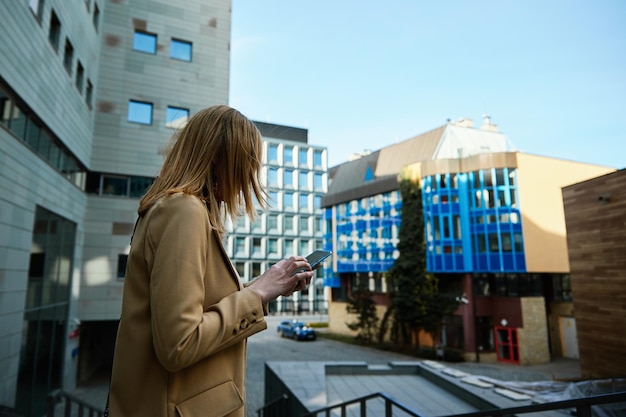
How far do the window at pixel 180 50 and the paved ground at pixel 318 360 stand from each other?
14847 mm

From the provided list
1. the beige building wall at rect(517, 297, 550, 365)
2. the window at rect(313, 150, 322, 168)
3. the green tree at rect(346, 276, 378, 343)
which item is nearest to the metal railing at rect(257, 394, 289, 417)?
the window at rect(313, 150, 322, 168)

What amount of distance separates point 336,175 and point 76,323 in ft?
99.5

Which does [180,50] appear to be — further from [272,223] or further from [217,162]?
[272,223]

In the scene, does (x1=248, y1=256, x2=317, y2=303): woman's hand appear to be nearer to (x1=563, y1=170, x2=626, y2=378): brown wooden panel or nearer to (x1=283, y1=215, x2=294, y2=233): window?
(x1=563, y1=170, x2=626, y2=378): brown wooden panel

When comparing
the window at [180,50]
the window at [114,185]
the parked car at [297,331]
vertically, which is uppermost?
the window at [180,50]

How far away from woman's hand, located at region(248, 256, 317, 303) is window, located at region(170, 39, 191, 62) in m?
19.9

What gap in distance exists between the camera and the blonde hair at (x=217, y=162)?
4.37 feet

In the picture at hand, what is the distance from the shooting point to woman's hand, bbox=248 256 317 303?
128cm

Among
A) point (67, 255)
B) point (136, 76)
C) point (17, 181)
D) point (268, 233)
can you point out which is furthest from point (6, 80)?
point (268, 233)

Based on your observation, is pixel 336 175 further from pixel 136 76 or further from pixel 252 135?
pixel 252 135

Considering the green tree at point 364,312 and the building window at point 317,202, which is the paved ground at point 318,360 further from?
the building window at point 317,202

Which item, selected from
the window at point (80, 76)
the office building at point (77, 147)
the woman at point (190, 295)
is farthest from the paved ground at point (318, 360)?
the woman at point (190, 295)

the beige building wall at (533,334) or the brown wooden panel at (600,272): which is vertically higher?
the brown wooden panel at (600,272)

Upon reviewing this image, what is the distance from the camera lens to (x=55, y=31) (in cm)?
1252
